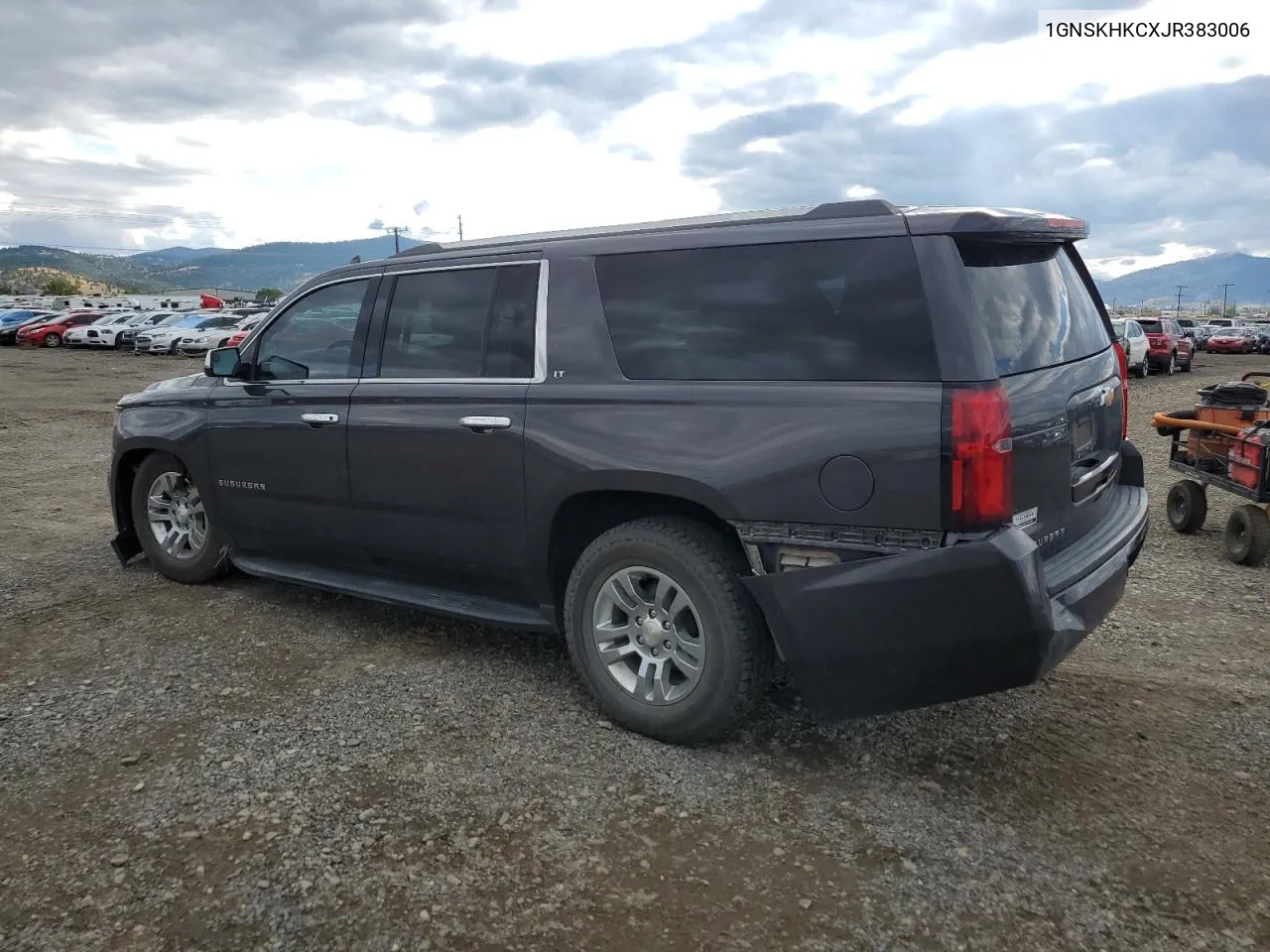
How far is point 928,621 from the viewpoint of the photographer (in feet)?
10.0

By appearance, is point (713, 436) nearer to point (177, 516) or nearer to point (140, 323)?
point (177, 516)

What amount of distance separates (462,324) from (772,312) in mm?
1479

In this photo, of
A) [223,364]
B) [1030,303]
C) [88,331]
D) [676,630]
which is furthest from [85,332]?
[1030,303]

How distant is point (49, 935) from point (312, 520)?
2.40m

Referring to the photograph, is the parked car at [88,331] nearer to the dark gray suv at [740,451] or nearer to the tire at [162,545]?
the tire at [162,545]

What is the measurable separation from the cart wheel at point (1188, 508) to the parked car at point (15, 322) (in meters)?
43.9

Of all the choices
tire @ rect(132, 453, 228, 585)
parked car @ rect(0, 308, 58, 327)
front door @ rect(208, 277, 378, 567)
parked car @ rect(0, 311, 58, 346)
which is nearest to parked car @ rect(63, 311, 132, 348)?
parked car @ rect(0, 311, 58, 346)

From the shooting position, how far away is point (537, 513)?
3902 mm

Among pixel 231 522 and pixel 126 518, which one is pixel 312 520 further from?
pixel 126 518

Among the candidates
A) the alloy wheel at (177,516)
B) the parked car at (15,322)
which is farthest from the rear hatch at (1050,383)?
the parked car at (15,322)

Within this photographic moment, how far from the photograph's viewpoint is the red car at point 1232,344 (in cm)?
4125

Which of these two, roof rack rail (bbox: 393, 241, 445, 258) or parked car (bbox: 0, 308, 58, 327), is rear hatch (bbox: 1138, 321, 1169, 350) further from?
parked car (bbox: 0, 308, 58, 327)

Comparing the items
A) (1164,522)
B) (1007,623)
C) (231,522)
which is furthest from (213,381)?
(1164,522)

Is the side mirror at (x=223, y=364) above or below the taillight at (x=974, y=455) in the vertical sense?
above
